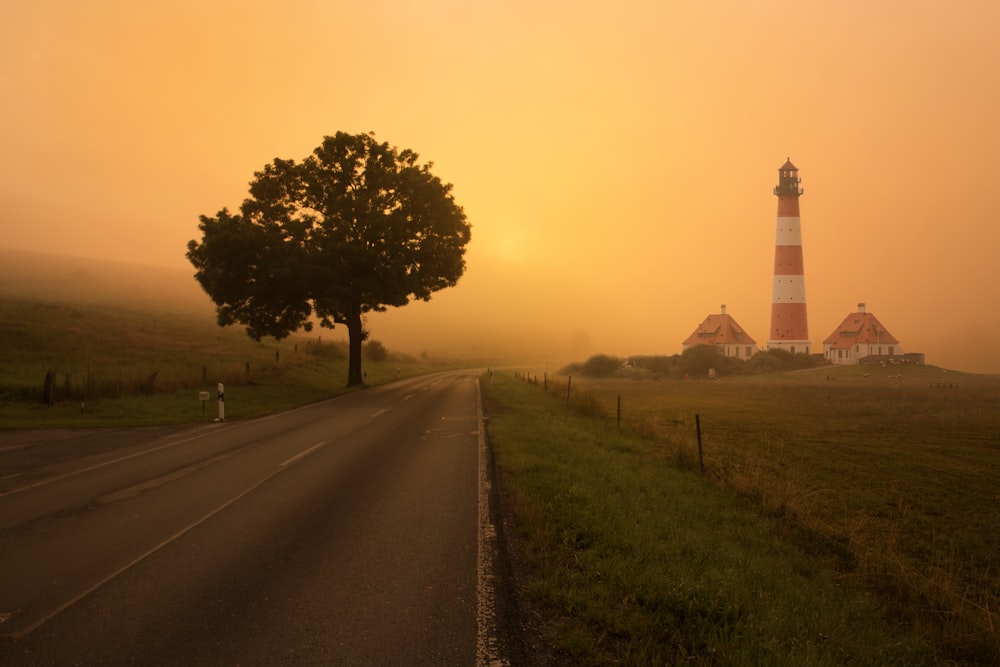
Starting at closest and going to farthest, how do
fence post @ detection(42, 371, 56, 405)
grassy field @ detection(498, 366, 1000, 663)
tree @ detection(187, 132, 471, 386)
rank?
grassy field @ detection(498, 366, 1000, 663)
fence post @ detection(42, 371, 56, 405)
tree @ detection(187, 132, 471, 386)

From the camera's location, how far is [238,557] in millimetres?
6145

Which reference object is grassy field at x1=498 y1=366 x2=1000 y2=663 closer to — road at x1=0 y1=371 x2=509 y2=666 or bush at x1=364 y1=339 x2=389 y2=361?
road at x1=0 y1=371 x2=509 y2=666

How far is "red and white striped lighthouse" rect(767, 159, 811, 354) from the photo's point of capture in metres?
70.0

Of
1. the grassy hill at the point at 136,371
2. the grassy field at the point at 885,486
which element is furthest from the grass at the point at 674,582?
the grassy hill at the point at 136,371

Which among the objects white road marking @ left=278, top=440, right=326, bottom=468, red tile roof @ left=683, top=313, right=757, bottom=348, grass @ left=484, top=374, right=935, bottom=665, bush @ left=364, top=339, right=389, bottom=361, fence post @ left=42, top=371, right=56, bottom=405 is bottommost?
grass @ left=484, top=374, right=935, bottom=665

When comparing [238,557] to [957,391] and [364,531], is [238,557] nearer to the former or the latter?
[364,531]

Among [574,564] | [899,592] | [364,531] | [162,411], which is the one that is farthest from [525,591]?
[162,411]

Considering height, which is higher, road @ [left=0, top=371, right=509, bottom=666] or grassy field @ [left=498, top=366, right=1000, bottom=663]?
road @ [left=0, top=371, right=509, bottom=666]

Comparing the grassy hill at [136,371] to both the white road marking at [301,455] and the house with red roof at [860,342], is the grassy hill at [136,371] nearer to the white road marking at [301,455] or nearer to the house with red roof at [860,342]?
the white road marking at [301,455]

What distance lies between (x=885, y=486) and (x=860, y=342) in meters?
77.8

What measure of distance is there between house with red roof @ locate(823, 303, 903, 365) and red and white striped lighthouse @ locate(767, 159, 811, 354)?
1107 cm

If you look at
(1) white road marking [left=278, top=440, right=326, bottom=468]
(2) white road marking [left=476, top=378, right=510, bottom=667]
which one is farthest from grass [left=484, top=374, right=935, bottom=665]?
(1) white road marking [left=278, top=440, right=326, bottom=468]

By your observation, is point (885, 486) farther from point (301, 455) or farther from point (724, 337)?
point (724, 337)

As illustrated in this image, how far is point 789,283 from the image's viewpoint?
69875 millimetres
